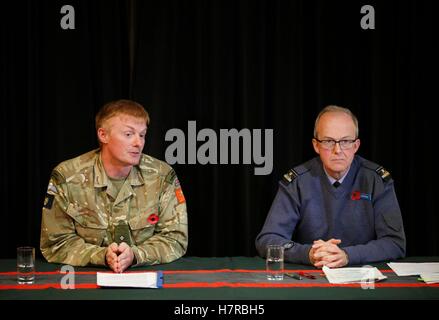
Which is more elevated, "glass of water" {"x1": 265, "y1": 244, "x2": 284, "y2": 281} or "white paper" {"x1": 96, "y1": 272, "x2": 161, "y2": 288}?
"glass of water" {"x1": 265, "y1": 244, "x2": 284, "y2": 281}

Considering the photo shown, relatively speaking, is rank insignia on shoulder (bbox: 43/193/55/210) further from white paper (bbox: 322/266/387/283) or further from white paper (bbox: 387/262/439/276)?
white paper (bbox: 387/262/439/276)

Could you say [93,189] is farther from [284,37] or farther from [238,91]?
[284,37]

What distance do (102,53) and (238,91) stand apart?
0.86m

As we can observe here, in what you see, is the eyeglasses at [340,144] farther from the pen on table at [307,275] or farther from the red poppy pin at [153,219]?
the red poppy pin at [153,219]

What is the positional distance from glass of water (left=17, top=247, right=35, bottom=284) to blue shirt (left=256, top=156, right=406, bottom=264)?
1.12 metres

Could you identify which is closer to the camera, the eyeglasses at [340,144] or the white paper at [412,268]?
the white paper at [412,268]

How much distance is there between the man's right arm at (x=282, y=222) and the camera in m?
3.46

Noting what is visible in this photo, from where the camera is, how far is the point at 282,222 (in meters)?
3.58

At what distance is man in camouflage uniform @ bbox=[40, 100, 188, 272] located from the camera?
11.3 ft

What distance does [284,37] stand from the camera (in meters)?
4.33

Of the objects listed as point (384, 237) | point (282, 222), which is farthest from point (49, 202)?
point (384, 237)

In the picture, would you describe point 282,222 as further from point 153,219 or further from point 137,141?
point 137,141

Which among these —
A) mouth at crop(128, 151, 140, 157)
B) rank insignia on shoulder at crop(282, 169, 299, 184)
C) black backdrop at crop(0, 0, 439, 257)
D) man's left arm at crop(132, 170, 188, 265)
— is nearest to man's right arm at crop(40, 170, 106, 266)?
man's left arm at crop(132, 170, 188, 265)

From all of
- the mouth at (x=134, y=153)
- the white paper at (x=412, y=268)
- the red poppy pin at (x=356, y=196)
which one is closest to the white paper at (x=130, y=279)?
the mouth at (x=134, y=153)
